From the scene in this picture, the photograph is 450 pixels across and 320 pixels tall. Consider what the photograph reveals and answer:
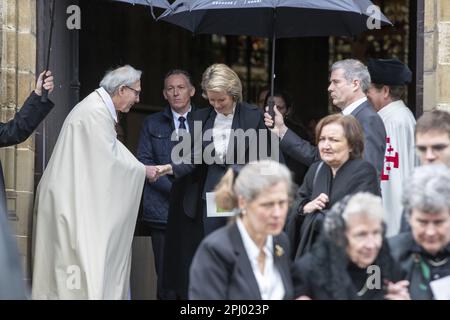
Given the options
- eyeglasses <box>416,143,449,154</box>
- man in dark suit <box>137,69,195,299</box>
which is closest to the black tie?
man in dark suit <box>137,69,195,299</box>

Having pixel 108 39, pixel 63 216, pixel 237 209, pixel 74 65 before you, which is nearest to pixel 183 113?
pixel 74 65

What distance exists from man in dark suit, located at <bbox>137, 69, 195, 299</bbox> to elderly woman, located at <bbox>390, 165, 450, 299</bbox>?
11.5 ft

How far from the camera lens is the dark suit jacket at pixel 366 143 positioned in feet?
27.6

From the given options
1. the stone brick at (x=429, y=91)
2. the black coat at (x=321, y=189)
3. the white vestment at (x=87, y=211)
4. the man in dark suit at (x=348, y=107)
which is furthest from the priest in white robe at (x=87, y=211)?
the stone brick at (x=429, y=91)

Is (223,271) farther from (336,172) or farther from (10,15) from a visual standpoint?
(10,15)

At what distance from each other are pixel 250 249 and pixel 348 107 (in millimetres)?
2601

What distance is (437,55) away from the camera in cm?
944

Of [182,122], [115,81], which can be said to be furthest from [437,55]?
[115,81]

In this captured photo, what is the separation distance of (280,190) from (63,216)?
2811 mm

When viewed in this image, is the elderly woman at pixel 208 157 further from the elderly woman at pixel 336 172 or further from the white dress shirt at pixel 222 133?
the elderly woman at pixel 336 172

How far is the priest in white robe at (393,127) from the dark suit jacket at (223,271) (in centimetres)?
227

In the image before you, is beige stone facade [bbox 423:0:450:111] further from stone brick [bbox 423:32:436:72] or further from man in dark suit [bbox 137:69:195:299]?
man in dark suit [bbox 137:69:195:299]

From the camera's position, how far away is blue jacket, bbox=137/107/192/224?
9938 mm
